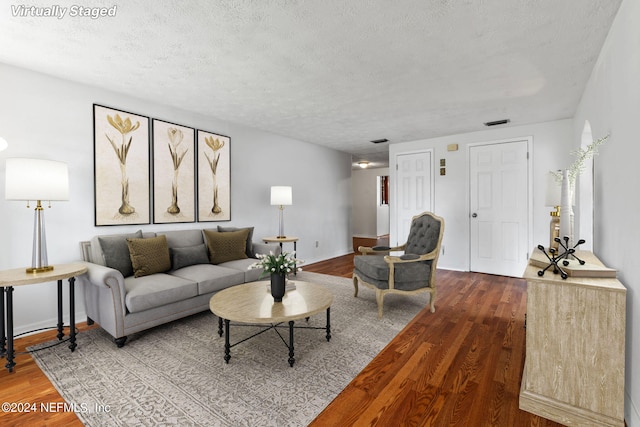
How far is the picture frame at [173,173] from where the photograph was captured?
363 centimetres

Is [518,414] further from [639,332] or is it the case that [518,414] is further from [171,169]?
[171,169]

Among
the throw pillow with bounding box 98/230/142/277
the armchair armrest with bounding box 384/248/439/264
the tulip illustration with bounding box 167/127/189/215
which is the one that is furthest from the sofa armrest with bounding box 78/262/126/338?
the armchair armrest with bounding box 384/248/439/264

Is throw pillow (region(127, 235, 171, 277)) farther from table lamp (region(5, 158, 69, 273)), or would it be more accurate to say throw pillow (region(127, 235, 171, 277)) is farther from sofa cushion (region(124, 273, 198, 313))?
table lamp (region(5, 158, 69, 273))

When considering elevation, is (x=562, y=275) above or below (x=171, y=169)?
below

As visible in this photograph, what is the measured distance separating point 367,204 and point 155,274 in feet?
25.5

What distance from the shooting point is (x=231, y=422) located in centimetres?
161

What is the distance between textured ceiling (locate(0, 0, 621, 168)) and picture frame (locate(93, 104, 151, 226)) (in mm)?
349

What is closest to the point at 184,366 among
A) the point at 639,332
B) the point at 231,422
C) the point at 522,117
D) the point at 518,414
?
the point at 231,422

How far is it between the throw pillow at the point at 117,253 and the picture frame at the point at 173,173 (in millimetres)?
647

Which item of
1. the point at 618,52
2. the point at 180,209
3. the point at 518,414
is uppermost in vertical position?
the point at 618,52

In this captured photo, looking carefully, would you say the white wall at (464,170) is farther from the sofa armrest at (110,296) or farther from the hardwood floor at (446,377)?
the sofa armrest at (110,296)

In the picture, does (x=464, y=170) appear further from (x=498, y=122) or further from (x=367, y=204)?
(x=367, y=204)

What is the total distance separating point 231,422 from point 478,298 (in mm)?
3254

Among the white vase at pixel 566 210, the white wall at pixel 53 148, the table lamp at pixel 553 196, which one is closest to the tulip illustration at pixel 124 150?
the white wall at pixel 53 148
